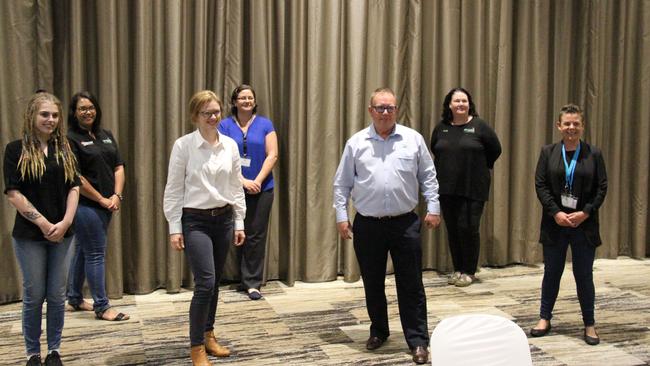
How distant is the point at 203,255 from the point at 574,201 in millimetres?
2156

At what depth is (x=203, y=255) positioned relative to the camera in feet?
11.3

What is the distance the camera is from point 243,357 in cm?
384

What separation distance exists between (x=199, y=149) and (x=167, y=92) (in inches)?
70.4

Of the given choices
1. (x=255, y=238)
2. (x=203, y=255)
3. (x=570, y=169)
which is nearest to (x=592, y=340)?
(x=570, y=169)

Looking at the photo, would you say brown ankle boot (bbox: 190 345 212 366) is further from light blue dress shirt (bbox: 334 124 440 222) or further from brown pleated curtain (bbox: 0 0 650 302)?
brown pleated curtain (bbox: 0 0 650 302)

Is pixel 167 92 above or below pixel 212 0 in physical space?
below

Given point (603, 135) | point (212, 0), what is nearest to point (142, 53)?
point (212, 0)

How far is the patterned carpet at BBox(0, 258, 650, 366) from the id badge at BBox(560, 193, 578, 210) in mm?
819

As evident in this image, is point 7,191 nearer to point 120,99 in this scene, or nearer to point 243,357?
point 243,357

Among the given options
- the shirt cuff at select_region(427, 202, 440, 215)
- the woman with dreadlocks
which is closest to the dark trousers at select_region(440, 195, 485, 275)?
the shirt cuff at select_region(427, 202, 440, 215)

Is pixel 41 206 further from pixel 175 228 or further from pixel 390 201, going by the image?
pixel 390 201

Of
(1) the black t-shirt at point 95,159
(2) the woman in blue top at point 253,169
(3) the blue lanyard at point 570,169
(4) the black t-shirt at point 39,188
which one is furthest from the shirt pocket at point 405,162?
(1) the black t-shirt at point 95,159

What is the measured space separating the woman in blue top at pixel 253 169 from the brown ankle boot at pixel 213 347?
4.03 ft

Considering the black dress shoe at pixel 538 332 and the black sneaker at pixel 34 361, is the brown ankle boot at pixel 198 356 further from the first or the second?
the black dress shoe at pixel 538 332
